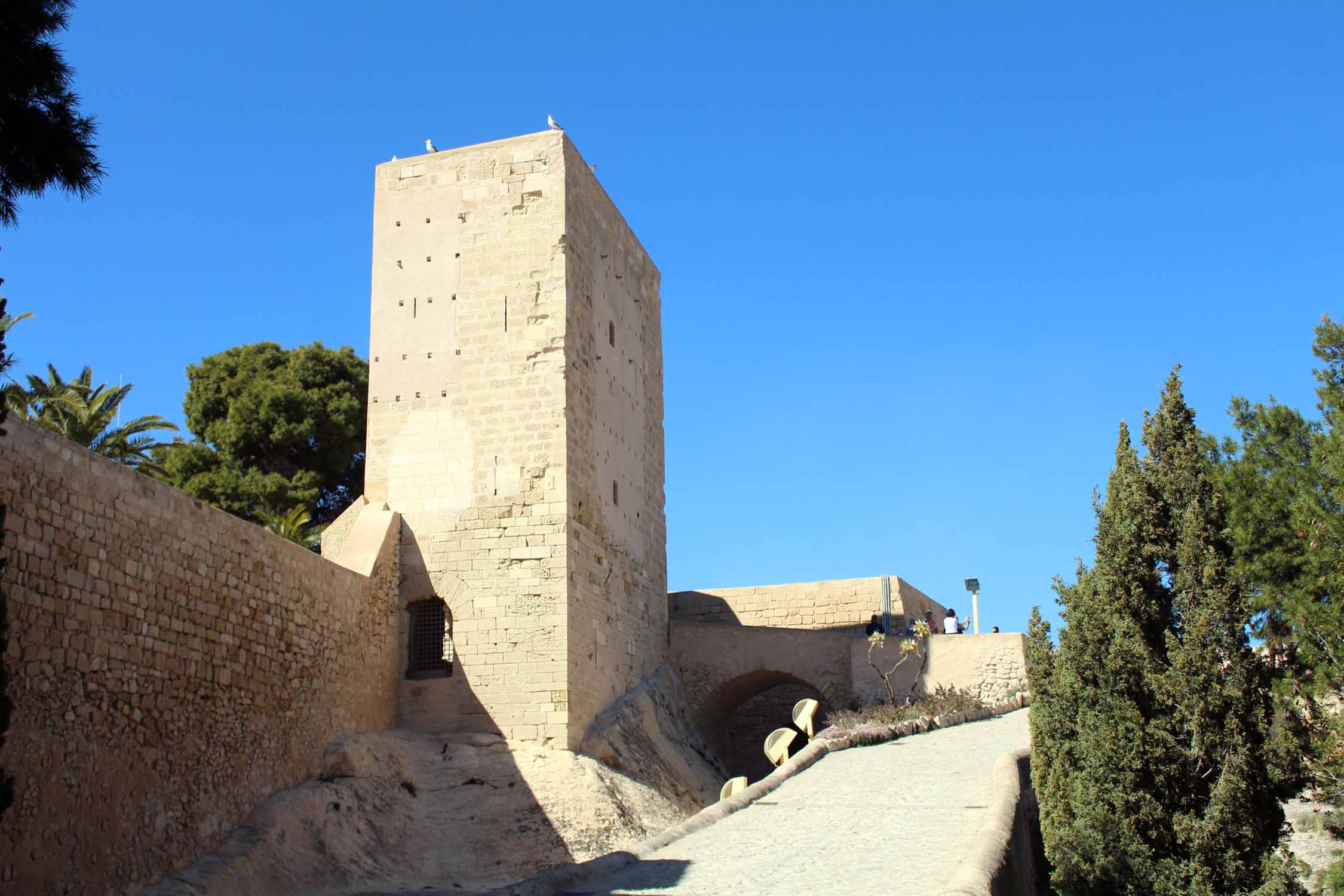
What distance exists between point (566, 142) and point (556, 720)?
24.7 feet

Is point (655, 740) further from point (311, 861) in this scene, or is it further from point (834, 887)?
point (834, 887)

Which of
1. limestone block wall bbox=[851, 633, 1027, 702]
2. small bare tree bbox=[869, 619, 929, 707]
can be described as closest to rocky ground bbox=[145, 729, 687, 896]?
small bare tree bbox=[869, 619, 929, 707]

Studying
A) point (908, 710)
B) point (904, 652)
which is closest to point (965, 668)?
point (904, 652)

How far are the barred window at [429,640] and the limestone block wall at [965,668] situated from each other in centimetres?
668

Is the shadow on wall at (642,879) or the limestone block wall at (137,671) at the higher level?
the limestone block wall at (137,671)

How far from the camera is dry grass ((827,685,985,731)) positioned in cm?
1766

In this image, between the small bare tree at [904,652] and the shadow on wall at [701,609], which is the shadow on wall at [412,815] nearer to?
the small bare tree at [904,652]

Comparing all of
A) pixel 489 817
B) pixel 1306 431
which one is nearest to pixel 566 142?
pixel 489 817

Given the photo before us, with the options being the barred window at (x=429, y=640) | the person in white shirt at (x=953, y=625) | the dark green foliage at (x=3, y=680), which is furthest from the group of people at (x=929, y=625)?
the dark green foliage at (x=3, y=680)

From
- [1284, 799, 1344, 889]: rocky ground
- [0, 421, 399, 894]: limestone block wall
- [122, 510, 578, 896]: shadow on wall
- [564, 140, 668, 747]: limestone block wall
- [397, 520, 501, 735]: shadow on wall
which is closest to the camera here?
[0, 421, 399, 894]: limestone block wall

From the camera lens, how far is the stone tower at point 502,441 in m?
15.3

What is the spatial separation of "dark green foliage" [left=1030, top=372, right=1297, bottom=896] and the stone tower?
23.5 feet

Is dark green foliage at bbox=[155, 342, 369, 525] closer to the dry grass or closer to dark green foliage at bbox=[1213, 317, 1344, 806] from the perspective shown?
the dry grass

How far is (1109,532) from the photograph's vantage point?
9586mm
